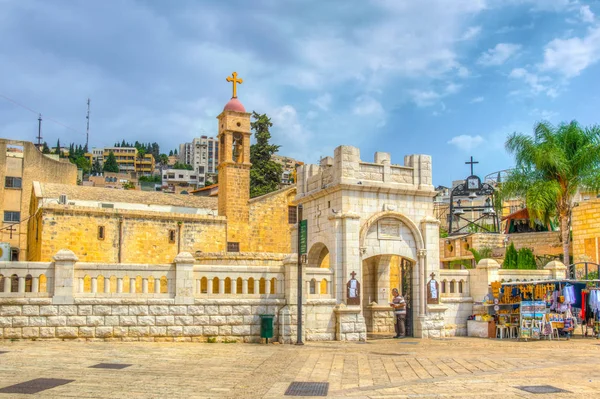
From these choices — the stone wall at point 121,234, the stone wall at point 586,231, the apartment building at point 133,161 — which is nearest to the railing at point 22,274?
the stone wall at point 121,234

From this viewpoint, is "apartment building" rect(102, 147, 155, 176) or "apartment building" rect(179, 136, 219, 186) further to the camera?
"apartment building" rect(179, 136, 219, 186)

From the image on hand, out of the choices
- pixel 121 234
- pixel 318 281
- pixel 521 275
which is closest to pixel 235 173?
pixel 121 234

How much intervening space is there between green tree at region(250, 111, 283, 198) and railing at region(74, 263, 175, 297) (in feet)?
115

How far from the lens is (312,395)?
9258 mm

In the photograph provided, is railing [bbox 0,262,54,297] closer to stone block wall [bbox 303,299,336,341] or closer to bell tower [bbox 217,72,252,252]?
stone block wall [bbox 303,299,336,341]

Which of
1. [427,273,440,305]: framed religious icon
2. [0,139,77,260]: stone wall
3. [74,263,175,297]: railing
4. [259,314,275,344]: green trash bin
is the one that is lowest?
[259,314,275,344]: green trash bin

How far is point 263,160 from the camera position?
5288 centimetres

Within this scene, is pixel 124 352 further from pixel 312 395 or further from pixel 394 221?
pixel 394 221

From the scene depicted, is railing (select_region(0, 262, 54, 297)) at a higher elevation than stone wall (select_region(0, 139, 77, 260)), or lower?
lower

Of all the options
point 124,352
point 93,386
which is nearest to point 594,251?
point 124,352

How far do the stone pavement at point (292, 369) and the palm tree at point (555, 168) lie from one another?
10.5 meters

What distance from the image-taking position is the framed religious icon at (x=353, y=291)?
18641 millimetres

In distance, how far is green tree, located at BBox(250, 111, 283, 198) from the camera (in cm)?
5222

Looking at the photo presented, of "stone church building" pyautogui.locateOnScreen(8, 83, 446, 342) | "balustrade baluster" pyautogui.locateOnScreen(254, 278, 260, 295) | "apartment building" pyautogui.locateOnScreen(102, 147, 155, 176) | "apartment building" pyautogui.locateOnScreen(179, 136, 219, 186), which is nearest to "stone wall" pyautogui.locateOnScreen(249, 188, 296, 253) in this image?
"stone church building" pyautogui.locateOnScreen(8, 83, 446, 342)
